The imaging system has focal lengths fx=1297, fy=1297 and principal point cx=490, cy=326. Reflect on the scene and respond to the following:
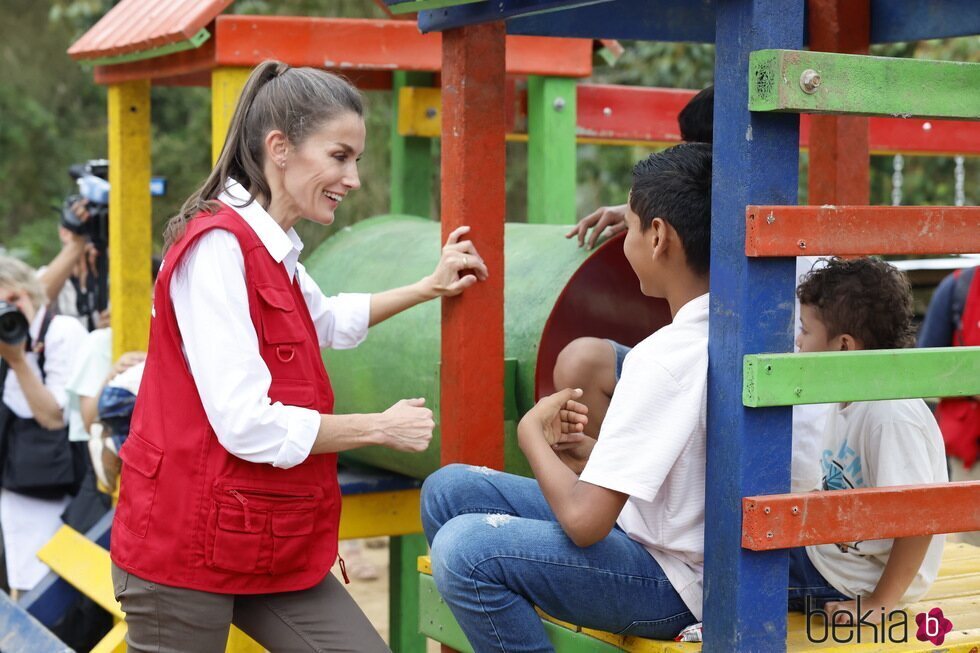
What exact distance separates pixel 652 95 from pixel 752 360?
3028 mm

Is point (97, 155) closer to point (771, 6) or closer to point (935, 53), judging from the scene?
point (935, 53)

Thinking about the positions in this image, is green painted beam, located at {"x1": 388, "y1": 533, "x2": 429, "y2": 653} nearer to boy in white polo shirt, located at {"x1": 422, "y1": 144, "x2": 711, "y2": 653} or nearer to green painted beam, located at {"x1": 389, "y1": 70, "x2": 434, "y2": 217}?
green painted beam, located at {"x1": 389, "y1": 70, "x2": 434, "y2": 217}

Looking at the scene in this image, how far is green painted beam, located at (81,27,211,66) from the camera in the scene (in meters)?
3.90

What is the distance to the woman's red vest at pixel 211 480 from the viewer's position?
232 cm

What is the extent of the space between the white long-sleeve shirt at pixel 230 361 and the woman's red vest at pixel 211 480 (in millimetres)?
24

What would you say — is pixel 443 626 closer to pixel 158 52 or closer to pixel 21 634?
pixel 21 634

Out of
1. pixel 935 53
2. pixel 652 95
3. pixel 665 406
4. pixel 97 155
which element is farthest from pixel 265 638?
pixel 97 155

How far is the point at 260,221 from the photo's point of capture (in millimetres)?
2406

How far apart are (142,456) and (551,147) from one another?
2654 millimetres

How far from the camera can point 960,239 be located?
2236 millimetres

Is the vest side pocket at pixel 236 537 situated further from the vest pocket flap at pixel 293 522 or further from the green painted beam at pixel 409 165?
the green painted beam at pixel 409 165

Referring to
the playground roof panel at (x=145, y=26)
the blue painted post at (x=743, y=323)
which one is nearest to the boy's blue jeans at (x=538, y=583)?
the blue painted post at (x=743, y=323)

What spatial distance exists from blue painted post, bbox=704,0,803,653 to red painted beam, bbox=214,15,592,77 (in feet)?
6.81

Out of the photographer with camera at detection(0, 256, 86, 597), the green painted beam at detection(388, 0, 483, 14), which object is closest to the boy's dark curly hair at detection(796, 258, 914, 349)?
the green painted beam at detection(388, 0, 483, 14)
